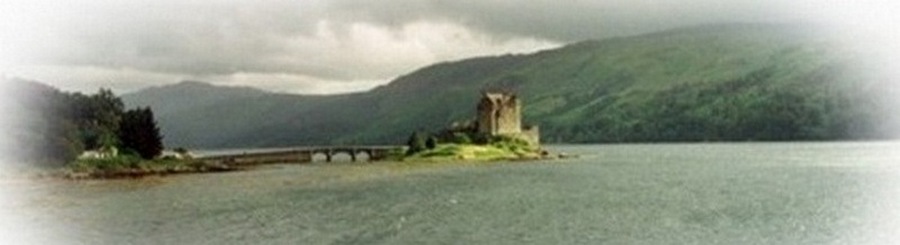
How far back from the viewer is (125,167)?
87.3 m

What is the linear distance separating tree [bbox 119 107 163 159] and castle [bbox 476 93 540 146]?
37877 mm

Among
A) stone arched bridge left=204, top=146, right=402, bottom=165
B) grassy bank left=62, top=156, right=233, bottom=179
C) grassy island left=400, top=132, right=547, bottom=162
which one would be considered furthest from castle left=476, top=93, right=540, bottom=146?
grassy bank left=62, top=156, right=233, bottom=179

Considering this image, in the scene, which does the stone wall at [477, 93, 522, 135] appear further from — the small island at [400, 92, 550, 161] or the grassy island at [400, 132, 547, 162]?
the grassy island at [400, 132, 547, 162]

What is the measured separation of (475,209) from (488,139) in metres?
70.9

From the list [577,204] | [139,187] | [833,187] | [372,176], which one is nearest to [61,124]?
[139,187]

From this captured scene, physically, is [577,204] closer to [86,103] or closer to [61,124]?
[61,124]

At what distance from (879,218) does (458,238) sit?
16.2m

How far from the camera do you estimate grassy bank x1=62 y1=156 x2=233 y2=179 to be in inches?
3223

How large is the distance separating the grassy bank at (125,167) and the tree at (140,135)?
1.29m

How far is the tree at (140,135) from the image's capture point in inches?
3420

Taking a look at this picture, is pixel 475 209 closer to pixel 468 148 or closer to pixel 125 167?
pixel 125 167

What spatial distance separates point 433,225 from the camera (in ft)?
132

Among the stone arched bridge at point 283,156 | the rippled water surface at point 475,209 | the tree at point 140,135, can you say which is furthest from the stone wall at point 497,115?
the rippled water surface at point 475,209

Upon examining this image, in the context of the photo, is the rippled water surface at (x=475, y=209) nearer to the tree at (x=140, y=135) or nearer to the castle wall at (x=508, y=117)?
the tree at (x=140, y=135)
